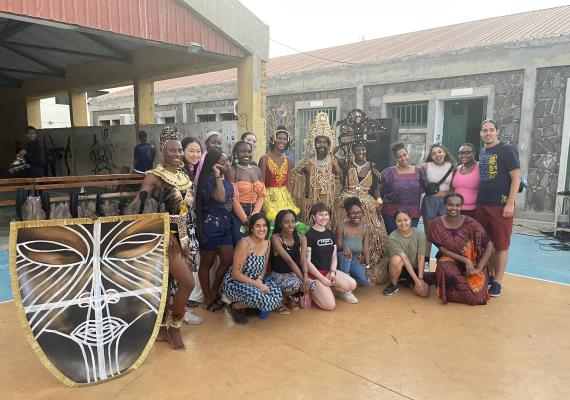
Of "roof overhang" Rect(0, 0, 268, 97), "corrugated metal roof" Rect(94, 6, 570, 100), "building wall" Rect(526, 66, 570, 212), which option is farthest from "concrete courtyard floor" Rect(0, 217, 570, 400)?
"corrugated metal roof" Rect(94, 6, 570, 100)

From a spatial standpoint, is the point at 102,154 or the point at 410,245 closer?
the point at 410,245

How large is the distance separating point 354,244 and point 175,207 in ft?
6.61

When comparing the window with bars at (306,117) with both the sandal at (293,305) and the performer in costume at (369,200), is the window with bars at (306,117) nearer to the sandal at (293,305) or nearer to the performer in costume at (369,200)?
the performer in costume at (369,200)

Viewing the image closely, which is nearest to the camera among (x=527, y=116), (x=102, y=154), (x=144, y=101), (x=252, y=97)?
(x=252, y=97)

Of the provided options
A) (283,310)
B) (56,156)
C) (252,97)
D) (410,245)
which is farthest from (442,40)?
(56,156)

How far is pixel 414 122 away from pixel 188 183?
7574mm

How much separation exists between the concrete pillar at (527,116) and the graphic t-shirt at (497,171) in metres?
4.67

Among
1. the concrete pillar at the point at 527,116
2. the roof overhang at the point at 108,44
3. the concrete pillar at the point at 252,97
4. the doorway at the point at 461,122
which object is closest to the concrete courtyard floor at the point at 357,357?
the roof overhang at the point at 108,44

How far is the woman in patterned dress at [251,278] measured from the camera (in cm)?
341

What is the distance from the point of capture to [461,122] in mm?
9078

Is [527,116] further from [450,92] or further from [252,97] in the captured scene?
[252,97]

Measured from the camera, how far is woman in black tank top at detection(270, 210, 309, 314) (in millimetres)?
3672

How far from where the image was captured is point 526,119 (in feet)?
26.1

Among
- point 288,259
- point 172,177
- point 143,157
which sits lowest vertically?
point 288,259
